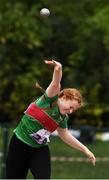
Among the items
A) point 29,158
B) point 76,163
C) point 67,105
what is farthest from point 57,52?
point 67,105

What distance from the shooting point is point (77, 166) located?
12367mm

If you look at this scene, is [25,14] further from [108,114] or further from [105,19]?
[108,114]

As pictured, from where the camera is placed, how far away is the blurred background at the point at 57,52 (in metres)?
17.8

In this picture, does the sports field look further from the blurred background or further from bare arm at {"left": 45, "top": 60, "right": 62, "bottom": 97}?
bare arm at {"left": 45, "top": 60, "right": 62, "bottom": 97}

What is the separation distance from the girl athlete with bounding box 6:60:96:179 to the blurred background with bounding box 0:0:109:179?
11014mm

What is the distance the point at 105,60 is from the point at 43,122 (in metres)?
12.2

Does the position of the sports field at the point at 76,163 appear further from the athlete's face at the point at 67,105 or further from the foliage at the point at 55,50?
the athlete's face at the point at 67,105

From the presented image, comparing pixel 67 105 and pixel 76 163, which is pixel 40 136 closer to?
pixel 67 105

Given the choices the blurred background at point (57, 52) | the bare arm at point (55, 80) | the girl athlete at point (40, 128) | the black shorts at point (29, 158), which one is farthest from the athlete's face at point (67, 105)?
the blurred background at point (57, 52)

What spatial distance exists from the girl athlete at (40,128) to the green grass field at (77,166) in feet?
18.6

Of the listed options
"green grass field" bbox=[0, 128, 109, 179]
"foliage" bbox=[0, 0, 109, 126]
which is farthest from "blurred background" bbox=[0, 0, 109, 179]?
"green grass field" bbox=[0, 128, 109, 179]

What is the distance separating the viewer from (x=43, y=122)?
623 centimetres

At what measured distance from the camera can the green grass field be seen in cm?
1216

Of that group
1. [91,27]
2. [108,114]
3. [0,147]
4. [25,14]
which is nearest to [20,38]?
[25,14]
